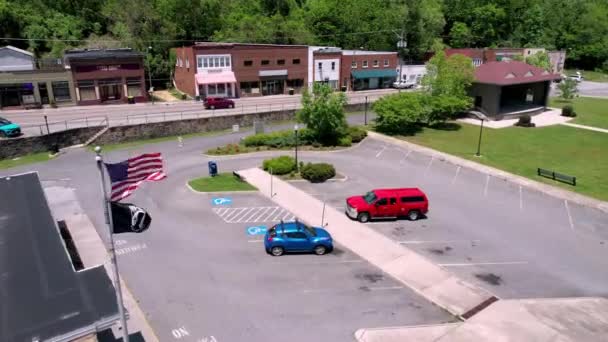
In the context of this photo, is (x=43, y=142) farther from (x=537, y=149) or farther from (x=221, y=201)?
(x=537, y=149)

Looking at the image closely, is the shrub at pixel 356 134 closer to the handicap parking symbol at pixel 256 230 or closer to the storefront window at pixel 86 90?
the handicap parking symbol at pixel 256 230

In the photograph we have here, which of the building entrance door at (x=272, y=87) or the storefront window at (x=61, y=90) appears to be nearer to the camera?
the storefront window at (x=61, y=90)

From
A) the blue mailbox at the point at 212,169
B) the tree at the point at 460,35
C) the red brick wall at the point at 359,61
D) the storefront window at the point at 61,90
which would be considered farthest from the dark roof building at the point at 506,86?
the tree at the point at 460,35

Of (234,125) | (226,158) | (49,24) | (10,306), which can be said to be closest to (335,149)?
(226,158)

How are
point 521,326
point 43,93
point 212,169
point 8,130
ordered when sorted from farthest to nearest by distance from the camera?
point 43,93 < point 8,130 < point 212,169 < point 521,326

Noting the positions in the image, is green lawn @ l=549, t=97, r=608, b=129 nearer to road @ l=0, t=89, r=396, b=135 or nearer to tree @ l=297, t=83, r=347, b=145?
road @ l=0, t=89, r=396, b=135

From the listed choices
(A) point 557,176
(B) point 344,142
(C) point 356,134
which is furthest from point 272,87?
(A) point 557,176
